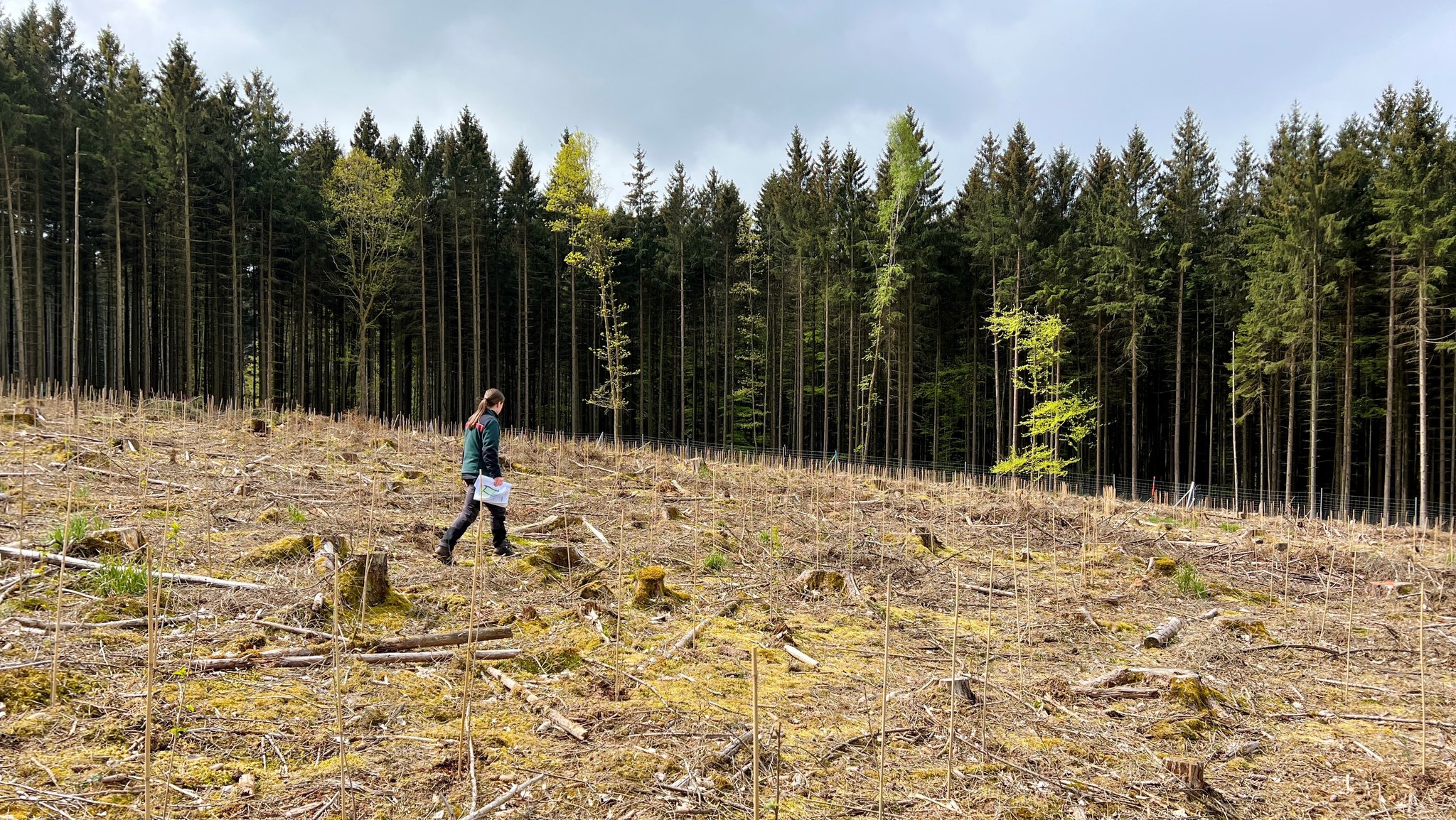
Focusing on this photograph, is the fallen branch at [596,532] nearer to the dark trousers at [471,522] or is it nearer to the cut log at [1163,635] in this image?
the dark trousers at [471,522]

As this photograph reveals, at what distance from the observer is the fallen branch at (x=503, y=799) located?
256 centimetres

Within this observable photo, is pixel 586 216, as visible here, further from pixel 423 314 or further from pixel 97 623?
pixel 97 623

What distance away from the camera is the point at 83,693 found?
3.20 m

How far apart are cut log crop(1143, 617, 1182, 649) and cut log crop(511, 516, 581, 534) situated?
20.6 ft

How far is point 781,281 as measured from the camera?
36438 mm

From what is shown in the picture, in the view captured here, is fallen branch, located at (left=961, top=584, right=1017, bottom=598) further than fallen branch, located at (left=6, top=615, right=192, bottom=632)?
Yes

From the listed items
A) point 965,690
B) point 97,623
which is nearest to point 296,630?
point 97,623

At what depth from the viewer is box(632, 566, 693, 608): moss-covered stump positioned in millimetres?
5711

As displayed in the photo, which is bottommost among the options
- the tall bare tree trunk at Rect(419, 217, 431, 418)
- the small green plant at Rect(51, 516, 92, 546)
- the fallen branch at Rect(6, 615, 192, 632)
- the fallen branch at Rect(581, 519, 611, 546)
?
the fallen branch at Rect(581, 519, 611, 546)

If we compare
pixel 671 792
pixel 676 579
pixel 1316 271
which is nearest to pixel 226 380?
pixel 676 579

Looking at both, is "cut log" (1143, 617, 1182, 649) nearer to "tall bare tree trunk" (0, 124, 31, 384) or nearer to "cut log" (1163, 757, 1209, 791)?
"cut log" (1163, 757, 1209, 791)

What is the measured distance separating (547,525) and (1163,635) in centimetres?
666

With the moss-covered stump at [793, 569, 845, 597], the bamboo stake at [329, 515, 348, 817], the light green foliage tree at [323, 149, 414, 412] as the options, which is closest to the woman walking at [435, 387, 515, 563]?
the bamboo stake at [329, 515, 348, 817]

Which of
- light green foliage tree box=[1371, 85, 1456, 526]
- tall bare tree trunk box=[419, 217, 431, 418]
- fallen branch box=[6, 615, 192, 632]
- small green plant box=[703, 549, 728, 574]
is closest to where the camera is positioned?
fallen branch box=[6, 615, 192, 632]
